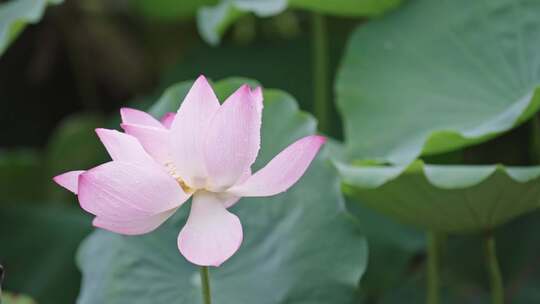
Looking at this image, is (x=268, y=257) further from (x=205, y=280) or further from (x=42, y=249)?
(x=42, y=249)

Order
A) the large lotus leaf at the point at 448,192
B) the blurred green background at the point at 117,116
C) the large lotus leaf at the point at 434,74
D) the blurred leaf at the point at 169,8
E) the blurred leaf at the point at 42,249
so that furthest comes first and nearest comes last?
the blurred leaf at the point at 169,8 → the blurred leaf at the point at 42,249 → the blurred green background at the point at 117,116 → the large lotus leaf at the point at 434,74 → the large lotus leaf at the point at 448,192

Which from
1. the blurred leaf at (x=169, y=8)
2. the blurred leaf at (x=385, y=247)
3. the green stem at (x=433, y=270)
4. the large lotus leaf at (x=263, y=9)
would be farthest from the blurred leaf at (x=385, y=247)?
the blurred leaf at (x=169, y=8)

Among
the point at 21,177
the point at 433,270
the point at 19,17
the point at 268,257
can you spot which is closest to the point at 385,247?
the point at 433,270

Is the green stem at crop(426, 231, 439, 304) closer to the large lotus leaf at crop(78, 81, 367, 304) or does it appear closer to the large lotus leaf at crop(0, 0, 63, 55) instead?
the large lotus leaf at crop(78, 81, 367, 304)

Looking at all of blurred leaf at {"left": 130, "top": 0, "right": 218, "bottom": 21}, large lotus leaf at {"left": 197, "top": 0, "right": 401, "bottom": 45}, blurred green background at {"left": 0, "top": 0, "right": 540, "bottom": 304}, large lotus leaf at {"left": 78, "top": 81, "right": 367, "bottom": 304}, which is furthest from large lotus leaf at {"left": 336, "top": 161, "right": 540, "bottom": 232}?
blurred leaf at {"left": 130, "top": 0, "right": 218, "bottom": 21}

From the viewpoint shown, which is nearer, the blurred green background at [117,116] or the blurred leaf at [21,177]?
the blurred green background at [117,116]

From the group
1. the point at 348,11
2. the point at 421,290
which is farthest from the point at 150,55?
the point at 421,290

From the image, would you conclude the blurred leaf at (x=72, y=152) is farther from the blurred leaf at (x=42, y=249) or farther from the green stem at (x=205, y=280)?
the green stem at (x=205, y=280)

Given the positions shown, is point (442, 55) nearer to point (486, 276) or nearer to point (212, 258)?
point (486, 276)
